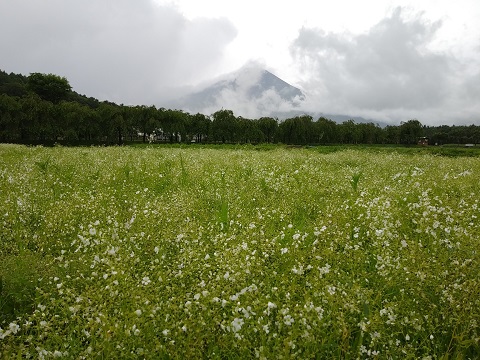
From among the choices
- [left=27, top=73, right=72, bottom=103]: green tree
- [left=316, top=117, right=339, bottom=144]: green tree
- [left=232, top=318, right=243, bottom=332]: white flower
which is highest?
[left=27, top=73, right=72, bottom=103]: green tree

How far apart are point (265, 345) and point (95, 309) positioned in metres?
1.97

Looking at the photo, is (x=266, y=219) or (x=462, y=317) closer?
(x=462, y=317)

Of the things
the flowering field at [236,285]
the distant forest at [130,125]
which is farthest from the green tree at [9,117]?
the flowering field at [236,285]

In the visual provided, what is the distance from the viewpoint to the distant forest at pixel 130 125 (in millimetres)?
69688

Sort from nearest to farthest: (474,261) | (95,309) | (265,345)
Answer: (265,345) < (95,309) < (474,261)

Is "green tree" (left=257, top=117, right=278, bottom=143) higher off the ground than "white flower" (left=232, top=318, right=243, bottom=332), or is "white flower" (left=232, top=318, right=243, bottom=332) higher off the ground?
"green tree" (left=257, top=117, right=278, bottom=143)

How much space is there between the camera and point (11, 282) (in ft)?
15.9

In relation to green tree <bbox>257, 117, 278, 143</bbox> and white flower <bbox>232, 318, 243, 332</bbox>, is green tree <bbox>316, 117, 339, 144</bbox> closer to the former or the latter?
green tree <bbox>257, 117, 278, 143</bbox>

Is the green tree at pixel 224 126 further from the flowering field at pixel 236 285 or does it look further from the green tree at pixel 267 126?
the flowering field at pixel 236 285

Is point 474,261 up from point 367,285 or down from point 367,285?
up

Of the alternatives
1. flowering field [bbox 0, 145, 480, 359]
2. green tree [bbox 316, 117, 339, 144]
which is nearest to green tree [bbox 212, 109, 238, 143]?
green tree [bbox 316, 117, 339, 144]

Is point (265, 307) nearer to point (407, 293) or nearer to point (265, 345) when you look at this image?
point (265, 345)

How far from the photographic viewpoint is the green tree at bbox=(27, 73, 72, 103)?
107 metres

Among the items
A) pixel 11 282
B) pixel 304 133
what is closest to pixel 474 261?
pixel 11 282
